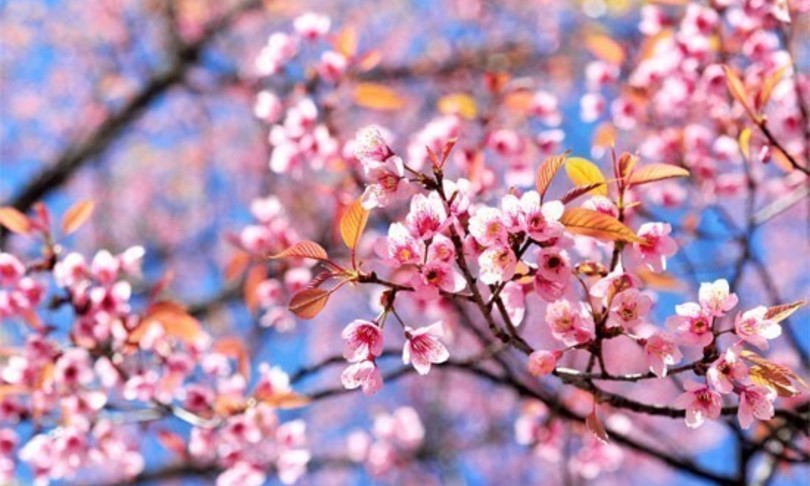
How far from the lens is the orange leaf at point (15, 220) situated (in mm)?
2314

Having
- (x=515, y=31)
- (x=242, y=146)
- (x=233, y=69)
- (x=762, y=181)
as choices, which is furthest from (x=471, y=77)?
(x=762, y=181)

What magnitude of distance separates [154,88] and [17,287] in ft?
12.3

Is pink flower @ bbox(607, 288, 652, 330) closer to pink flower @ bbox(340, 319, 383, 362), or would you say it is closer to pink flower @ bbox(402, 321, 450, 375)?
pink flower @ bbox(402, 321, 450, 375)

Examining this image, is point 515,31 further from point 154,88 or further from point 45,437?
point 45,437

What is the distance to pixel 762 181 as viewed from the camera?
340cm

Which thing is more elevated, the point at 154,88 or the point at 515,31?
the point at 154,88

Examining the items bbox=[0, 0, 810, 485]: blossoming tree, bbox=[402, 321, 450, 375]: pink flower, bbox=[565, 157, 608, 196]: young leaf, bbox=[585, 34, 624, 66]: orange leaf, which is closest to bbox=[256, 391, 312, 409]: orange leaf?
bbox=[0, 0, 810, 485]: blossoming tree

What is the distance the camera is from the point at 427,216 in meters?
1.44

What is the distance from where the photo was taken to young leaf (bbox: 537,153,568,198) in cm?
146

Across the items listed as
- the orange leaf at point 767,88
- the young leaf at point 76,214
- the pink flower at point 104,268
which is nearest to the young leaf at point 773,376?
the orange leaf at point 767,88

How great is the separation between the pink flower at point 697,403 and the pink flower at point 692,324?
8 centimetres

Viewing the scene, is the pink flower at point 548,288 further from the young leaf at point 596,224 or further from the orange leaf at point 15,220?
the orange leaf at point 15,220

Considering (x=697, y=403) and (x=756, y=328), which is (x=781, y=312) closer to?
(x=756, y=328)

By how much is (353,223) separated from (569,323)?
1.41 feet
